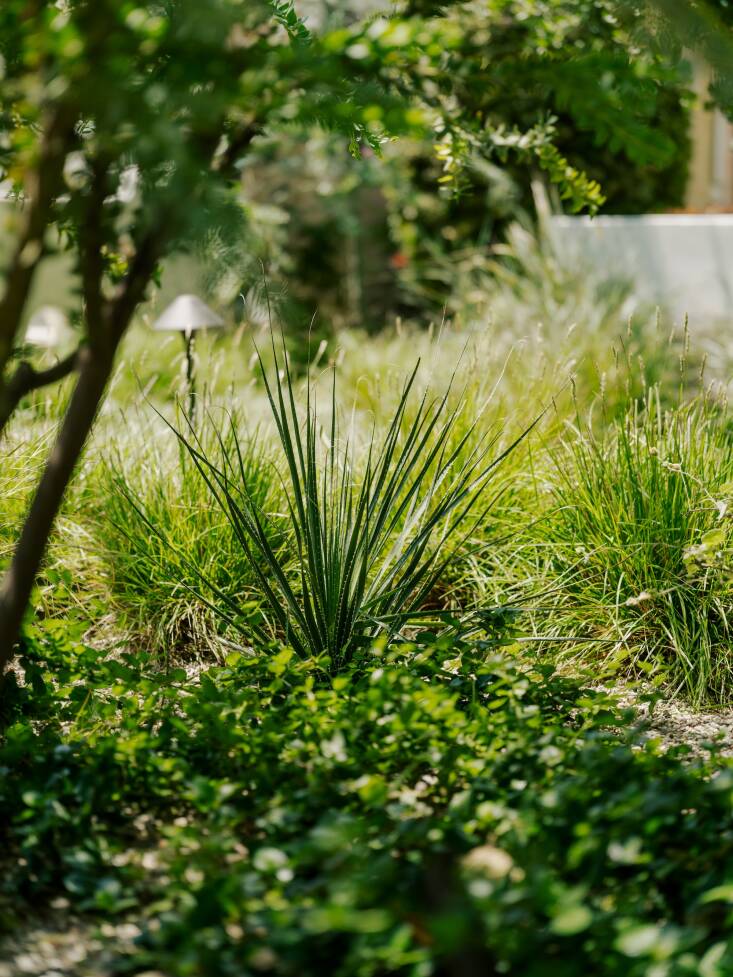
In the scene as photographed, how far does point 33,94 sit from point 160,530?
210 cm

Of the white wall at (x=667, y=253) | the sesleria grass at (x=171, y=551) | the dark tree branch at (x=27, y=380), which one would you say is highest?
the dark tree branch at (x=27, y=380)

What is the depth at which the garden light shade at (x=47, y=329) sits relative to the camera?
20.8 ft

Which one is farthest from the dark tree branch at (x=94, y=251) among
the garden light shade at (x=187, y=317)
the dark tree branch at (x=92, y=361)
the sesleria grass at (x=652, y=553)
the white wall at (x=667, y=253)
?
the white wall at (x=667, y=253)

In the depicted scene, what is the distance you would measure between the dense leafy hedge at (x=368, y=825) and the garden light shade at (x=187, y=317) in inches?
94.0

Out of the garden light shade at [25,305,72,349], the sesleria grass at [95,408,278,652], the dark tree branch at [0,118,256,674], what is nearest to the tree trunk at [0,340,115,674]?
the dark tree branch at [0,118,256,674]

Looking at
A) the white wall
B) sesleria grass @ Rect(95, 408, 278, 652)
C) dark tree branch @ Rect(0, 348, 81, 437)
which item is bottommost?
sesleria grass @ Rect(95, 408, 278, 652)

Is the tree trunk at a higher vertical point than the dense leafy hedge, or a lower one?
higher

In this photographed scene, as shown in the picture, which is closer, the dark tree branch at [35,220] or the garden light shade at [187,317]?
the dark tree branch at [35,220]

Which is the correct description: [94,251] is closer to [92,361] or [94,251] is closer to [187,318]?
[92,361]

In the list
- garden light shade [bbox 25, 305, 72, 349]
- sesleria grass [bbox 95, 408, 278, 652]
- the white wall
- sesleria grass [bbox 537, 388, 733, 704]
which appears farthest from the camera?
the white wall

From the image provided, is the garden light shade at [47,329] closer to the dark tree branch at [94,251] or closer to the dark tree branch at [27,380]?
the dark tree branch at [27,380]

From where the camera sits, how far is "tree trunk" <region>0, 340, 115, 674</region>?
2154mm

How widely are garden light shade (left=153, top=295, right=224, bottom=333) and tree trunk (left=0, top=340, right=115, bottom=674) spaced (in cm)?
292

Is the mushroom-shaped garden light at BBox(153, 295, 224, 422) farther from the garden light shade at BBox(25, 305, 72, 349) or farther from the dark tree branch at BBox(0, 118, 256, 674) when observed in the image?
the dark tree branch at BBox(0, 118, 256, 674)
